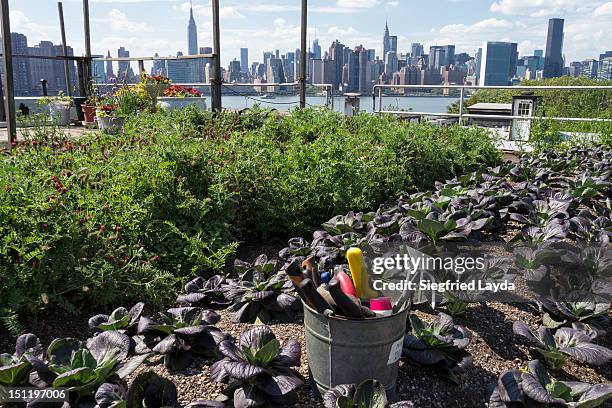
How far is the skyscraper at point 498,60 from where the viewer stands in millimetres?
91431

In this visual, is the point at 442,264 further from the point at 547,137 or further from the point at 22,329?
the point at 547,137

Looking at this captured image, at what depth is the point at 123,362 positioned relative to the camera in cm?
197

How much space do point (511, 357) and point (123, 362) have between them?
167cm

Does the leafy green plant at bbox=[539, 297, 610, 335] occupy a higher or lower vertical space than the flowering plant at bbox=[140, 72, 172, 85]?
lower

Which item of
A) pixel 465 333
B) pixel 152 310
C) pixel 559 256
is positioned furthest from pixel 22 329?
pixel 559 256

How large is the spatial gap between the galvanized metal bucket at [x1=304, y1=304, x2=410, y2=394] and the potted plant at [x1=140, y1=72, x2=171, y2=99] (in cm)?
815

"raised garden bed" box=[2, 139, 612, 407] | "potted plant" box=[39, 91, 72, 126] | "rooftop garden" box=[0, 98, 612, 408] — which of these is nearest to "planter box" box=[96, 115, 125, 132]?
"rooftop garden" box=[0, 98, 612, 408]

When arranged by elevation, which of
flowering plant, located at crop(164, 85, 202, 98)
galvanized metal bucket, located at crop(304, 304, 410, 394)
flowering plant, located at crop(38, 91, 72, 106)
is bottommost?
galvanized metal bucket, located at crop(304, 304, 410, 394)

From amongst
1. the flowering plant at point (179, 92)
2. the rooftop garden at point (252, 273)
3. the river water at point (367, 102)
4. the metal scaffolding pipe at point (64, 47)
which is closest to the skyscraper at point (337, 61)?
the river water at point (367, 102)

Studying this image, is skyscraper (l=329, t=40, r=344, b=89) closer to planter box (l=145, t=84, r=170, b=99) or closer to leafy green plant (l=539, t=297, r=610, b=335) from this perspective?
planter box (l=145, t=84, r=170, b=99)

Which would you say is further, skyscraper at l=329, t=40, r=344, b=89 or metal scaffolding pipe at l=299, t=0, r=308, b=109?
skyscraper at l=329, t=40, r=344, b=89

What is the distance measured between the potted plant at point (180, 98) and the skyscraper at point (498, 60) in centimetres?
8896

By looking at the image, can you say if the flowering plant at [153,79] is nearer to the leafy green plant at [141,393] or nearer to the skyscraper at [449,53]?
the leafy green plant at [141,393]

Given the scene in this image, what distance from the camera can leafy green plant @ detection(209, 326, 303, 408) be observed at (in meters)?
1.73
